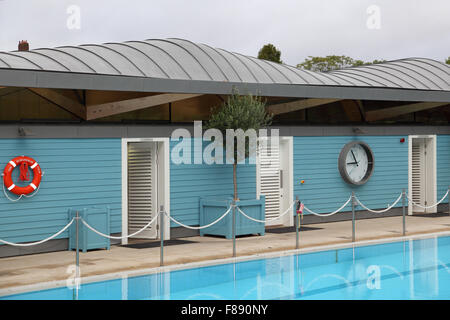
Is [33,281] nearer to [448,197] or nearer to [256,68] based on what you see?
[256,68]

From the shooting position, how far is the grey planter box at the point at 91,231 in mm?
14570

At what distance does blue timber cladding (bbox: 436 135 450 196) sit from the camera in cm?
2233

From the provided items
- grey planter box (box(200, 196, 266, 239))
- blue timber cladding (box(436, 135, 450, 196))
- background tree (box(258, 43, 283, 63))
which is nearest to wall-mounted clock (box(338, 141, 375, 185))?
blue timber cladding (box(436, 135, 450, 196))

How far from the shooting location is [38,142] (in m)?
14.4

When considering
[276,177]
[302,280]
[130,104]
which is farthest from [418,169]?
[302,280]

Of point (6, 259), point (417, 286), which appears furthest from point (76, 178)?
point (417, 286)

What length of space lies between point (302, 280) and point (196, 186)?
536 centimetres

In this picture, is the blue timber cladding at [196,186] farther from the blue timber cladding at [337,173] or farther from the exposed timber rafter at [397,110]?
the exposed timber rafter at [397,110]

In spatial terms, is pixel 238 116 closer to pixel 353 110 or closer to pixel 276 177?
pixel 276 177

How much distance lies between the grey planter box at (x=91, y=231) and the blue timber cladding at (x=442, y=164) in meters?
11.5

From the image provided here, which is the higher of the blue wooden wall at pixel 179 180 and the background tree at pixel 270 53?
the background tree at pixel 270 53

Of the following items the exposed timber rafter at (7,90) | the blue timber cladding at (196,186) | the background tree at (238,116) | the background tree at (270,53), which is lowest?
the blue timber cladding at (196,186)

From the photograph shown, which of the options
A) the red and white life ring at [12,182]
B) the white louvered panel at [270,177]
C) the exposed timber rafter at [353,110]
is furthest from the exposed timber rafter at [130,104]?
the exposed timber rafter at [353,110]
